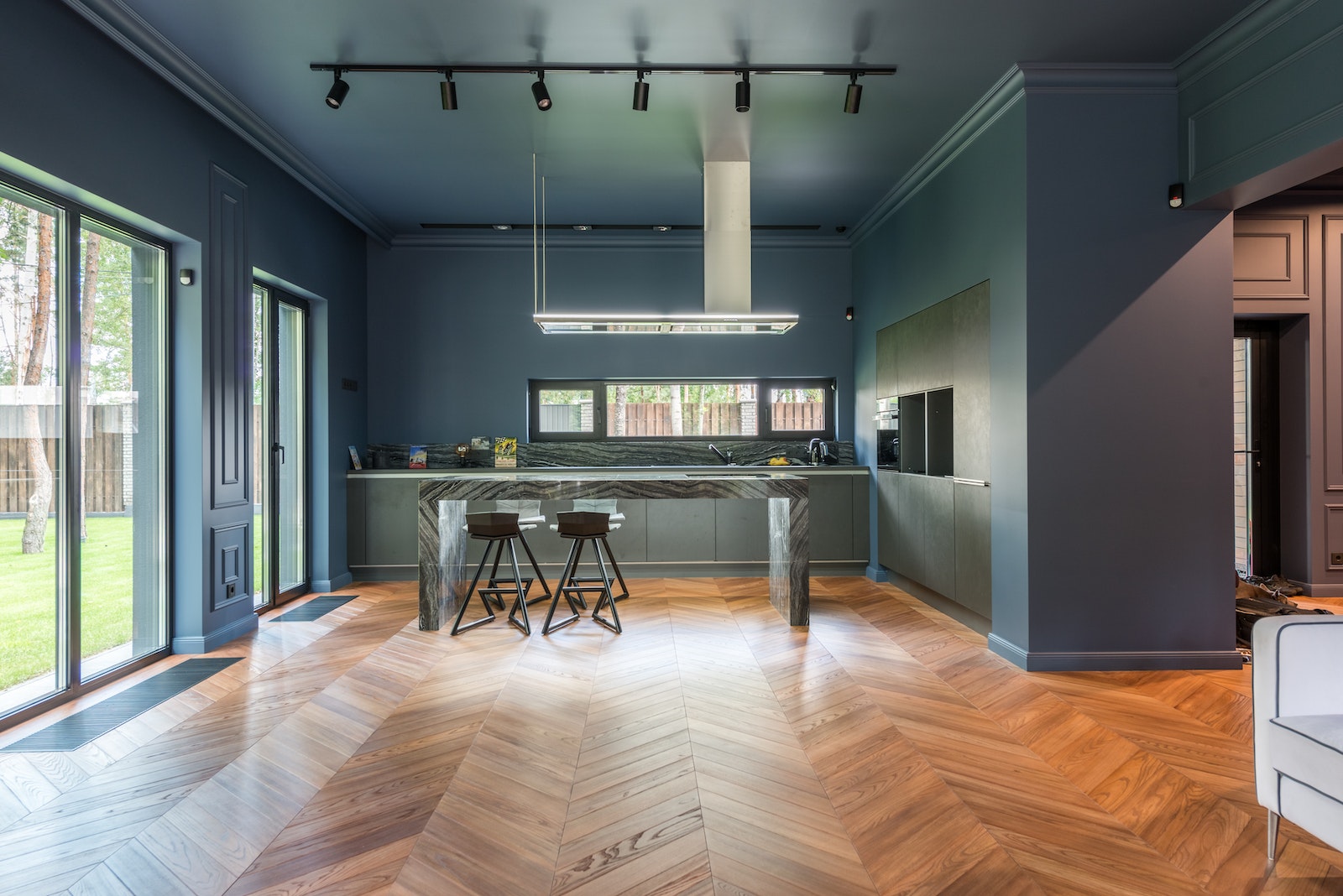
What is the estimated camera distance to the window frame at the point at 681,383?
6.45m

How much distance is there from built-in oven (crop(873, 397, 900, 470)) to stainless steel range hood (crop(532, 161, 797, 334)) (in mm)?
1337

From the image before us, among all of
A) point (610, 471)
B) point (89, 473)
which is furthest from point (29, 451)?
point (610, 471)

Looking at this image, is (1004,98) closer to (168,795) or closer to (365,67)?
(365,67)

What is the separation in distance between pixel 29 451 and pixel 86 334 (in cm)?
64

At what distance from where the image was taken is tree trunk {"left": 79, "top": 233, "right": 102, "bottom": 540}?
318cm

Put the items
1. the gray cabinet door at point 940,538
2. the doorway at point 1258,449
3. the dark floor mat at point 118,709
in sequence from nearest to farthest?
the dark floor mat at point 118,709, the gray cabinet door at point 940,538, the doorway at point 1258,449

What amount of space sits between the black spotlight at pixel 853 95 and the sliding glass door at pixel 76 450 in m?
3.67

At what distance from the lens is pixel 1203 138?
3320mm

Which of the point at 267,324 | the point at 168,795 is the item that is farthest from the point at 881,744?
the point at 267,324

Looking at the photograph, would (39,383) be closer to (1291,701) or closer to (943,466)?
(1291,701)

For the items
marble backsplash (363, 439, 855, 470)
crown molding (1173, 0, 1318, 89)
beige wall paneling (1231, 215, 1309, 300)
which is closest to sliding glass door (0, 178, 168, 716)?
marble backsplash (363, 439, 855, 470)

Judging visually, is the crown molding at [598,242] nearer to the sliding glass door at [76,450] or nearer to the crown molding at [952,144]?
the crown molding at [952,144]

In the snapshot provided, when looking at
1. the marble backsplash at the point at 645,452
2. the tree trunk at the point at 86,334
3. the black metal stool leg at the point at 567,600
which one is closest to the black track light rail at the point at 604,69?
the tree trunk at the point at 86,334

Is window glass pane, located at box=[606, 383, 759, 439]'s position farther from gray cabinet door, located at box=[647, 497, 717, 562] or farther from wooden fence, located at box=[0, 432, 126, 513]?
wooden fence, located at box=[0, 432, 126, 513]
